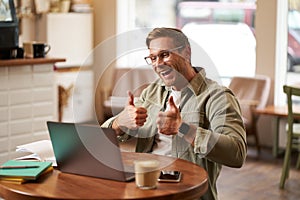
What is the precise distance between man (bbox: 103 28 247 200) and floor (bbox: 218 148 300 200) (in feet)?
6.64

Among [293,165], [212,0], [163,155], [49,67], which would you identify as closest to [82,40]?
[212,0]

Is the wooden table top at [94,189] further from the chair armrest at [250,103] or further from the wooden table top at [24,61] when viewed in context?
the chair armrest at [250,103]

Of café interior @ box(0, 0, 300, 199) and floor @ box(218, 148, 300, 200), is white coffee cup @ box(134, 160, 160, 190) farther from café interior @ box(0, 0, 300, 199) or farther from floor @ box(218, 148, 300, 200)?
floor @ box(218, 148, 300, 200)

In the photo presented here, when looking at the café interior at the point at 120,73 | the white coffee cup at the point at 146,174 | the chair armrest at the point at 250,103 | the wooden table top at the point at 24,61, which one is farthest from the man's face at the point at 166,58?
the chair armrest at the point at 250,103

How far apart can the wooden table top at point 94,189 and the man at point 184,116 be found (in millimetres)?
153

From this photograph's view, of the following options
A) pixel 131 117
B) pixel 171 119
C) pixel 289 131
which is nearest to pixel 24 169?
pixel 131 117

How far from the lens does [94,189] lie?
6.67 feet

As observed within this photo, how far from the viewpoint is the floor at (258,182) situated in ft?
15.0

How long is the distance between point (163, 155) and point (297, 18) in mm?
4133

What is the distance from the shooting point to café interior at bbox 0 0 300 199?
4469 mm

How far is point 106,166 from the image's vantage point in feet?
6.99

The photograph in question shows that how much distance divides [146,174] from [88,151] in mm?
255

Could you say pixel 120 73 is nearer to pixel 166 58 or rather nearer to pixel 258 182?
pixel 258 182

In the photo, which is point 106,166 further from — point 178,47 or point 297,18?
point 297,18
